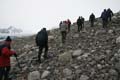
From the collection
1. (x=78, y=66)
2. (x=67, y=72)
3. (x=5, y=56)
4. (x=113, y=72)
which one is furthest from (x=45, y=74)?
(x=113, y=72)

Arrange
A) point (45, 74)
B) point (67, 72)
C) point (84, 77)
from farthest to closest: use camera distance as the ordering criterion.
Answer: point (45, 74) < point (67, 72) < point (84, 77)

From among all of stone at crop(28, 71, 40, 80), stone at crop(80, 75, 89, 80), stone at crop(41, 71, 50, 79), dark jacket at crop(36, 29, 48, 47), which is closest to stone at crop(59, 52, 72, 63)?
dark jacket at crop(36, 29, 48, 47)

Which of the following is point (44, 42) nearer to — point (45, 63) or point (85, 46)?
point (45, 63)

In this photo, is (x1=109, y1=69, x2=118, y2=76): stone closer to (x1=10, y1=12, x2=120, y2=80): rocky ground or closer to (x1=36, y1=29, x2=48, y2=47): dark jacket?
(x1=10, y1=12, x2=120, y2=80): rocky ground

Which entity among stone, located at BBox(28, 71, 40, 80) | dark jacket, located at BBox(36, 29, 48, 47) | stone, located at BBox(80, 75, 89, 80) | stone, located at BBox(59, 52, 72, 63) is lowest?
stone, located at BBox(80, 75, 89, 80)

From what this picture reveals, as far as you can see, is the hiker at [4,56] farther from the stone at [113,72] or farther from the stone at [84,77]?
the stone at [113,72]

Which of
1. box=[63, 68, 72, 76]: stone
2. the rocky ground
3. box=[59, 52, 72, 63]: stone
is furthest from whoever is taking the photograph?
box=[59, 52, 72, 63]: stone

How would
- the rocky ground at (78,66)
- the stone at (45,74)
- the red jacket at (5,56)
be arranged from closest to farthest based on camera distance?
the red jacket at (5,56) → the rocky ground at (78,66) → the stone at (45,74)

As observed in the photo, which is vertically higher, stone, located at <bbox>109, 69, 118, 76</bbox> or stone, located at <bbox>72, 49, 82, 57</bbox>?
stone, located at <bbox>72, 49, 82, 57</bbox>

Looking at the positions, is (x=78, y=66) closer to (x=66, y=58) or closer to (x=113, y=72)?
(x=66, y=58)

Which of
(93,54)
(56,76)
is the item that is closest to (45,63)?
(56,76)

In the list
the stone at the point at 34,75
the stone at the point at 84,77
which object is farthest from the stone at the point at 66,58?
the stone at the point at 84,77

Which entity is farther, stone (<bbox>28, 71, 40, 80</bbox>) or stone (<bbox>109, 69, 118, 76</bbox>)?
stone (<bbox>28, 71, 40, 80</bbox>)

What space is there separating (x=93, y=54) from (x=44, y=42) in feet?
9.45
